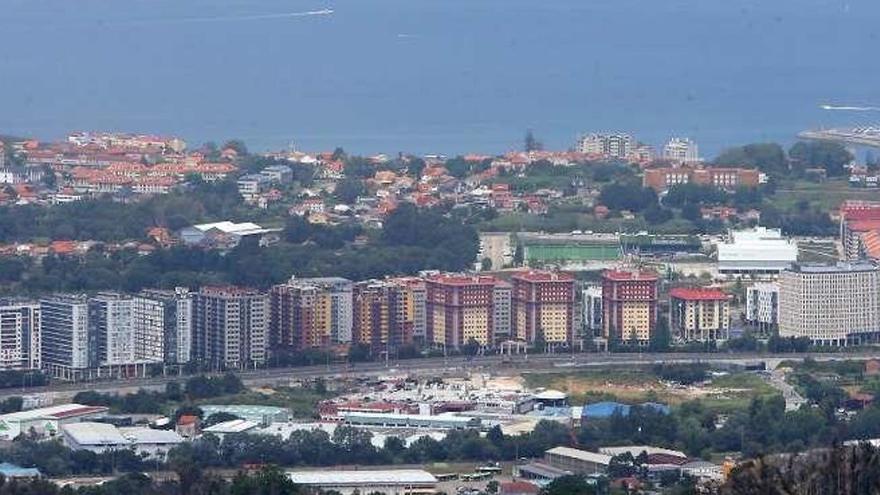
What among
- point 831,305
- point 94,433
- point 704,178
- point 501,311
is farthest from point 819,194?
point 94,433

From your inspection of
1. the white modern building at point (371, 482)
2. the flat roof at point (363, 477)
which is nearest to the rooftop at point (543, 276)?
the flat roof at point (363, 477)

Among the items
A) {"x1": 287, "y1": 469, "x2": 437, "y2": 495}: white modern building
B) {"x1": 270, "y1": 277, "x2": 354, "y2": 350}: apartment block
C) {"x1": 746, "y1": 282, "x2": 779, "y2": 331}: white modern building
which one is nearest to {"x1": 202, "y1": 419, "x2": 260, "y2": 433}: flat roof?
{"x1": 287, "y1": 469, "x2": 437, "y2": 495}: white modern building

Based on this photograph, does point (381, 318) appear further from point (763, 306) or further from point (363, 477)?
point (363, 477)

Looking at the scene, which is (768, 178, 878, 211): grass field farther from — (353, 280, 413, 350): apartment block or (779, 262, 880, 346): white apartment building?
(353, 280, 413, 350): apartment block

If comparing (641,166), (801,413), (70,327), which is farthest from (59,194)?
A: (801,413)

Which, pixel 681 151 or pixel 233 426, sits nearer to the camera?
pixel 233 426

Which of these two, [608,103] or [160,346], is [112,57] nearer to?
[608,103]

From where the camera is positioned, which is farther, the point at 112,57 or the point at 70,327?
the point at 112,57
